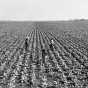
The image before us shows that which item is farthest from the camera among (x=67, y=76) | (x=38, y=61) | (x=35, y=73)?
(x=38, y=61)

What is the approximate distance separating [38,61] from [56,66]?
2322 millimetres

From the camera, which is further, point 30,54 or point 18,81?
point 30,54

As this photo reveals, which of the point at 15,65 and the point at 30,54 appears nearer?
the point at 15,65

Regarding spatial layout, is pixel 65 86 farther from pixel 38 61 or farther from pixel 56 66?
pixel 38 61

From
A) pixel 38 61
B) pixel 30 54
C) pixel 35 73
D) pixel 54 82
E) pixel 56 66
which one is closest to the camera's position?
pixel 54 82

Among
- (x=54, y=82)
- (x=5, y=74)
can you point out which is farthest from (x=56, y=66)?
(x=5, y=74)

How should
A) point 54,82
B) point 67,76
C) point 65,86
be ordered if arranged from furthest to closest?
1. point 67,76
2. point 54,82
3. point 65,86

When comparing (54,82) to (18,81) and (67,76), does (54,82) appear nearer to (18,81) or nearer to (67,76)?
(67,76)

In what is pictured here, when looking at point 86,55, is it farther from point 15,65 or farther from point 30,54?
point 15,65

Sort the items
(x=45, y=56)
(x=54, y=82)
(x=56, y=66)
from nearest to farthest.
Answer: (x=54, y=82)
(x=56, y=66)
(x=45, y=56)

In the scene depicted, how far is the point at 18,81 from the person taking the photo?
1152 cm

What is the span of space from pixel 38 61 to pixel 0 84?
5.57 m

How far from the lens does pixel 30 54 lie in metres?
19.1

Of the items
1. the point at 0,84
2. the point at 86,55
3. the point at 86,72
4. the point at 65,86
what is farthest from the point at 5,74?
the point at 86,55
